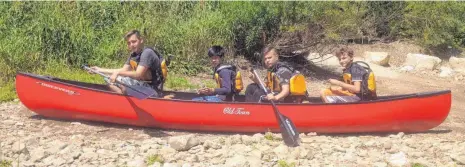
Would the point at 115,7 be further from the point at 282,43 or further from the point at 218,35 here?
the point at 282,43

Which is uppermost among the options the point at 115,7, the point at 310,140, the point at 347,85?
the point at 115,7

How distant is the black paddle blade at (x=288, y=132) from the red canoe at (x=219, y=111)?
0.21m

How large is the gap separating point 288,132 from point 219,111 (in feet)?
3.09

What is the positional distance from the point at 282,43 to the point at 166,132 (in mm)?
5454

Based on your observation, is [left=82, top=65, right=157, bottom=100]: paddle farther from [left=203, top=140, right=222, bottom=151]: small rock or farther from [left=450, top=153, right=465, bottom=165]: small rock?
[left=450, top=153, right=465, bottom=165]: small rock

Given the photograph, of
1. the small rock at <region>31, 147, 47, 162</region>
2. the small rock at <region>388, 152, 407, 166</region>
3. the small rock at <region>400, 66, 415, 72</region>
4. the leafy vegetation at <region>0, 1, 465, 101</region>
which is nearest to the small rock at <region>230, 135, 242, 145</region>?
the small rock at <region>388, 152, 407, 166</region>

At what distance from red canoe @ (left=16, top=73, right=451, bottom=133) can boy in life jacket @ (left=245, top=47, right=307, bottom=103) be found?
241mm

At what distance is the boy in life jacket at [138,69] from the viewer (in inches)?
310

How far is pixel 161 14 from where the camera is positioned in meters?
12.7

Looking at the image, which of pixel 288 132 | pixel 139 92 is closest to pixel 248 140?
pixel 288 132

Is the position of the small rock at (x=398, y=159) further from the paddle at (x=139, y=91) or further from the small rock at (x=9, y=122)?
the small rock at (x=9, y=122)

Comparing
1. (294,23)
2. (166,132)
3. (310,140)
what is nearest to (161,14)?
(294,23)

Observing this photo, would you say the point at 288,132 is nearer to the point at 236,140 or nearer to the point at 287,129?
the point at 287,129

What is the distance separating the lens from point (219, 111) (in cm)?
781
